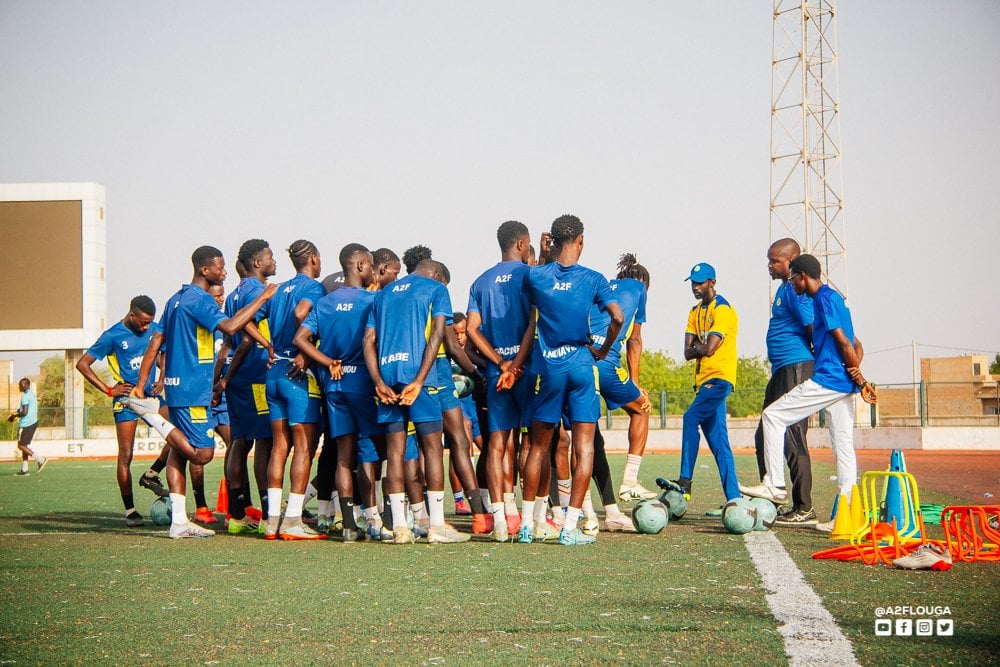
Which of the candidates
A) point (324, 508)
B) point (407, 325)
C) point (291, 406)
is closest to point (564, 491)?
point (407, 325)

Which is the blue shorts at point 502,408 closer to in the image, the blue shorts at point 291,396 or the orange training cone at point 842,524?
the blue shorts at point 291,396

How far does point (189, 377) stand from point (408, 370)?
2.14 meters

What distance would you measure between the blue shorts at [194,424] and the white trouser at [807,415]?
188 inches

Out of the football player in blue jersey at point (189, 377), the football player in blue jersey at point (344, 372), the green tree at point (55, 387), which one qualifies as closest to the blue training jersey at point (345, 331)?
the football player in blue jersey at point (344, 372)

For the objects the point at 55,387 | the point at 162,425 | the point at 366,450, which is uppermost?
the point at 162,425

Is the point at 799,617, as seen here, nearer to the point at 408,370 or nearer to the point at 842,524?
the point at 842,524

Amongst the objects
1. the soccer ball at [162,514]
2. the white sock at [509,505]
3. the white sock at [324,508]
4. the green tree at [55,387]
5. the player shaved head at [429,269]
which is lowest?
the green tree at [55,387]

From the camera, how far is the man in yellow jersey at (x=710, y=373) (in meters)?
10.2

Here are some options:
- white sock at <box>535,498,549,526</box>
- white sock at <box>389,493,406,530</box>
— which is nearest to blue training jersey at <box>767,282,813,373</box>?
white sock at <box>535,498,549,526</box>

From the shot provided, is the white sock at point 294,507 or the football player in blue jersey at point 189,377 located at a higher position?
the football player in blue jersey at point 189,377

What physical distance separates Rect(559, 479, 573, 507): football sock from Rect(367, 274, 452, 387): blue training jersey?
1.60m

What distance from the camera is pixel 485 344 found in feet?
28.9

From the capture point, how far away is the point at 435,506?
334 inches

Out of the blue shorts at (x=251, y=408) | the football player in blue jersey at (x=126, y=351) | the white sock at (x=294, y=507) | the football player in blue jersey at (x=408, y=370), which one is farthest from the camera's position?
the football player in blue jersey at (x=126, y=351)
